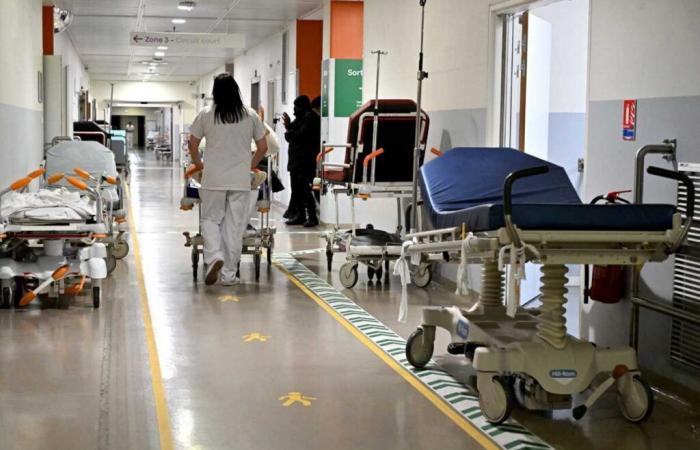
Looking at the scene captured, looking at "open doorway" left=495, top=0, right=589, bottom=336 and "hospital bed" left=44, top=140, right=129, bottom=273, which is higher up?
"open doorway" left=495, top=0, right=589, bottom=336

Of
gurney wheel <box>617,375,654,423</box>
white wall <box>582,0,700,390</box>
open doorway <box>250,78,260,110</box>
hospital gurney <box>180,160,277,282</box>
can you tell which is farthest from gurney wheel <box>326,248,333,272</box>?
open doorway <box>250,78,260,110</box>

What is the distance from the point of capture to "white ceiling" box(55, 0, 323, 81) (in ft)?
45.2

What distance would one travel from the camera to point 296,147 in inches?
506

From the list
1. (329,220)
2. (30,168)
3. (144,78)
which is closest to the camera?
(30,168)

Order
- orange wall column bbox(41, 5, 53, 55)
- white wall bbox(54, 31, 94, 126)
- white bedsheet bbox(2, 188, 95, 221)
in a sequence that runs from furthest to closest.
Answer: white wall bbox(54, 31, 94, 126) → orange wall column bbox(41, 5, 53, 55) → white bedsheet bbox(2, 188, 95, 221)

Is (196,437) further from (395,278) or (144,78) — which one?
(144,78)

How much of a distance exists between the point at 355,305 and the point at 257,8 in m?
7.93

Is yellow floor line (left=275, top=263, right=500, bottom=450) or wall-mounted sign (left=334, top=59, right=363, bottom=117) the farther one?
wall-mounted sign (left=334, top=59, right=363, bottom=117)

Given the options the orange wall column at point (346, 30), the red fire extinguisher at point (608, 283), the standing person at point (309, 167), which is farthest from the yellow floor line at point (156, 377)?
the orange wall column at point (346, 30)

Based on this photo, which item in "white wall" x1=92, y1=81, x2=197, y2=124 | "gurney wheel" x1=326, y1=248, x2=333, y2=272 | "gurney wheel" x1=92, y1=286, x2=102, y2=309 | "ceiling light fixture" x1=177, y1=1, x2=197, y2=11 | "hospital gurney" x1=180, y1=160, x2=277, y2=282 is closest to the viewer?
"gurney wheel" x1=92, y1=286, x2=102, y2=309

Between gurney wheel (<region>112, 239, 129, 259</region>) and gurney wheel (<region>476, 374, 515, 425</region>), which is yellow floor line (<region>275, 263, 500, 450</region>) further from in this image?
gurney wheel (<region>112, 239, 129, 259</region>)

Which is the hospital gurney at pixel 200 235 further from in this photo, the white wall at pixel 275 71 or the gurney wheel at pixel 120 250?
the white wall at pixel 275 71

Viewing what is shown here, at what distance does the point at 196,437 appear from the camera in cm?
407

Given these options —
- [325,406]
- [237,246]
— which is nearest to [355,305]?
[237,246]
